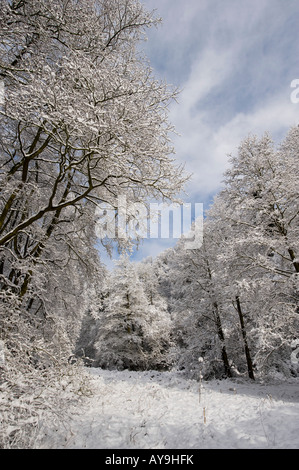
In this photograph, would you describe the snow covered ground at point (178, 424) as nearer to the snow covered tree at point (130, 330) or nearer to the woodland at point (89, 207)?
the woodland at point (89, 207)

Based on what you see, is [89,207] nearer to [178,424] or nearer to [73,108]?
[73,108]

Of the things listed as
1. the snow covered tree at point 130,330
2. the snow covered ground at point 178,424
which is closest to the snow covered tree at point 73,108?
the snow covered ground at point 178,424

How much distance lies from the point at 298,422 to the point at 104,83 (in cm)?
755

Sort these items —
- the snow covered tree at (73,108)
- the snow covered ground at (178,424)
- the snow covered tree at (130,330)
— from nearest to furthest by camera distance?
the snow covered tree at (73,108)
the snow covered ground at (178,424)
the snow covered tree at (130,330)

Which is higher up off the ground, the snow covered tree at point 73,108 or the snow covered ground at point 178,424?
the snow covered tree at point 73,108

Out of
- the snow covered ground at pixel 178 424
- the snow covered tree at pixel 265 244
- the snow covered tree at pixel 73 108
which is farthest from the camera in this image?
the snow covered tree at pixel 265 244

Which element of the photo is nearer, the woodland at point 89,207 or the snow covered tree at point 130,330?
the woodland at point 89,207

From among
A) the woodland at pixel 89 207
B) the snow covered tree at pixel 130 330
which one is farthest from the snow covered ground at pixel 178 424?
the snow covered tree at pixel 130 330

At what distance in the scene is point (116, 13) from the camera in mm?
5516

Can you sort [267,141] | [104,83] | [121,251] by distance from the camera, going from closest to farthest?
[104,83], [121,251], [267,141]

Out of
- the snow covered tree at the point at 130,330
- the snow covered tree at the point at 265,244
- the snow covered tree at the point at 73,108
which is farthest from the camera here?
the snow covered tree at the point at 130,330

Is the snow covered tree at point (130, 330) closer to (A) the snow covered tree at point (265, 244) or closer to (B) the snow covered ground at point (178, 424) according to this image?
(A) the snow covered tree at point (265, 244)
